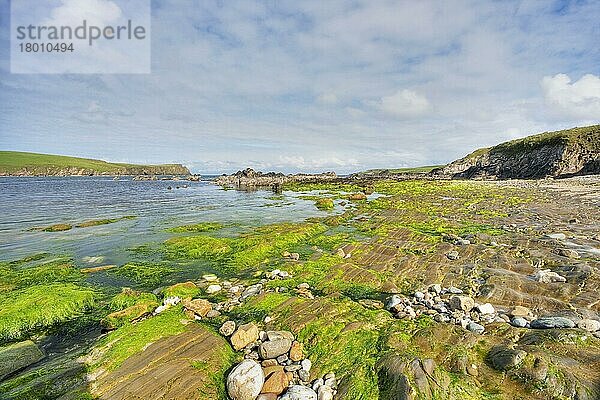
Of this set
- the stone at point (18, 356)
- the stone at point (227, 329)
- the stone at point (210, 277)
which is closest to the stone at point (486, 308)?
the stone at point (227, 329)

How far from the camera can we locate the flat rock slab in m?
5.95

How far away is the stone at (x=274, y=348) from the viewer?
7.02 meters

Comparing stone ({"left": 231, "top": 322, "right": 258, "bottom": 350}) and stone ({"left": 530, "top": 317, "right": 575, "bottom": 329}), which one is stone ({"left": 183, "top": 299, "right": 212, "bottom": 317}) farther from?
stone ({"left": 530, "top": 317, "right": 575, "bottom": 329})

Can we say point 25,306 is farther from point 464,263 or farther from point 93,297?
point 464,263

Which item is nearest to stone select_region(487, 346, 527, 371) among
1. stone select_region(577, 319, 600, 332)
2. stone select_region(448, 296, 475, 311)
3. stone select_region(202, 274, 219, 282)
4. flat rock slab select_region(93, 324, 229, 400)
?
stone select_region(448, 296, 475, 311)

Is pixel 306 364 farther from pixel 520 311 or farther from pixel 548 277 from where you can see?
pixel 548 277

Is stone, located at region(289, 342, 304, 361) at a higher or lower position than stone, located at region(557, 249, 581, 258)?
lower

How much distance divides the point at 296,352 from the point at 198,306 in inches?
178

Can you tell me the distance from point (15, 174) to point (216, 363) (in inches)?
9960

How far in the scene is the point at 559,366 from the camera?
551 centimetres

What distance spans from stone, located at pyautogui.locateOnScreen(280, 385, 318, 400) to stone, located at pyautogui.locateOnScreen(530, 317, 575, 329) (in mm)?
6241

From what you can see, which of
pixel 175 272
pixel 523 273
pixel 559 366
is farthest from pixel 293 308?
pixel 523 273

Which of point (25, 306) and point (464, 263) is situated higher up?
point (464, 263)

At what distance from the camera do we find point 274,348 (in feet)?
23.4
